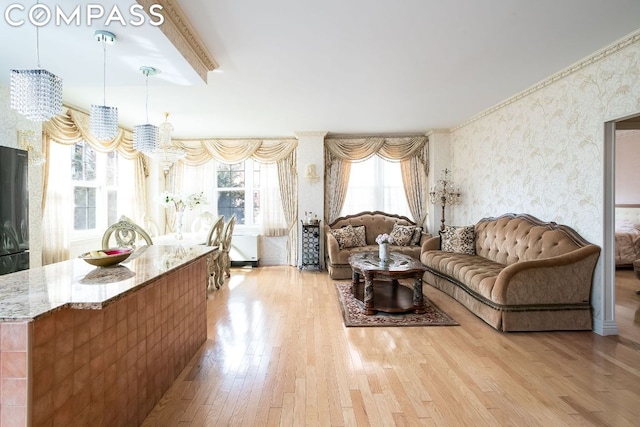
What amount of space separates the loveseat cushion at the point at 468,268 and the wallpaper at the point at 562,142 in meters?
0.84

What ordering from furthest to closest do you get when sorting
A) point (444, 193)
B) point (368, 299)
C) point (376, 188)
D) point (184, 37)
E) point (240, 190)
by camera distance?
1. point (240, 190)
2. point (376, 188)
3. point (444, 193)
4. point (368, 299)
5. point (184, 37)

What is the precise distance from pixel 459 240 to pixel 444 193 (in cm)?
126

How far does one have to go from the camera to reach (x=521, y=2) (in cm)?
221

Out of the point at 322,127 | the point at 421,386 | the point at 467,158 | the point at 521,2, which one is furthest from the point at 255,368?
the point at 467,158

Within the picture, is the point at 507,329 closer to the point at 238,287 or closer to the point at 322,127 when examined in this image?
the point at 238,287

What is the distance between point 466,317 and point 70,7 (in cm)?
423

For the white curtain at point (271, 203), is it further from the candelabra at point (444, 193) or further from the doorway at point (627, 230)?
the doorway at point (627, 230)

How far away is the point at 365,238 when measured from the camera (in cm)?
600

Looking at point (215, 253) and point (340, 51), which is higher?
point (340, 51)

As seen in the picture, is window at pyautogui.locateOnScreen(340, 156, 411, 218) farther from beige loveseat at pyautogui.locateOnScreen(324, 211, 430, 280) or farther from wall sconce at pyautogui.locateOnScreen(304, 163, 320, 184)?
wall sconce at pyautogui.locateOnScreen(304, 163, 320, 184)

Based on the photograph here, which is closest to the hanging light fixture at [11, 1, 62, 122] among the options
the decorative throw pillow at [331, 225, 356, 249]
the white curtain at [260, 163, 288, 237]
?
the decorative throw pillow at [331, 225, 356, 249]

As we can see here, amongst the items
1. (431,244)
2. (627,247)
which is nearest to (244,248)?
(431,244)

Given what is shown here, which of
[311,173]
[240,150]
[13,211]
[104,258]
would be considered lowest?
[104,258]

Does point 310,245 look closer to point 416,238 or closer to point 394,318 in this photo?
point 416,238
